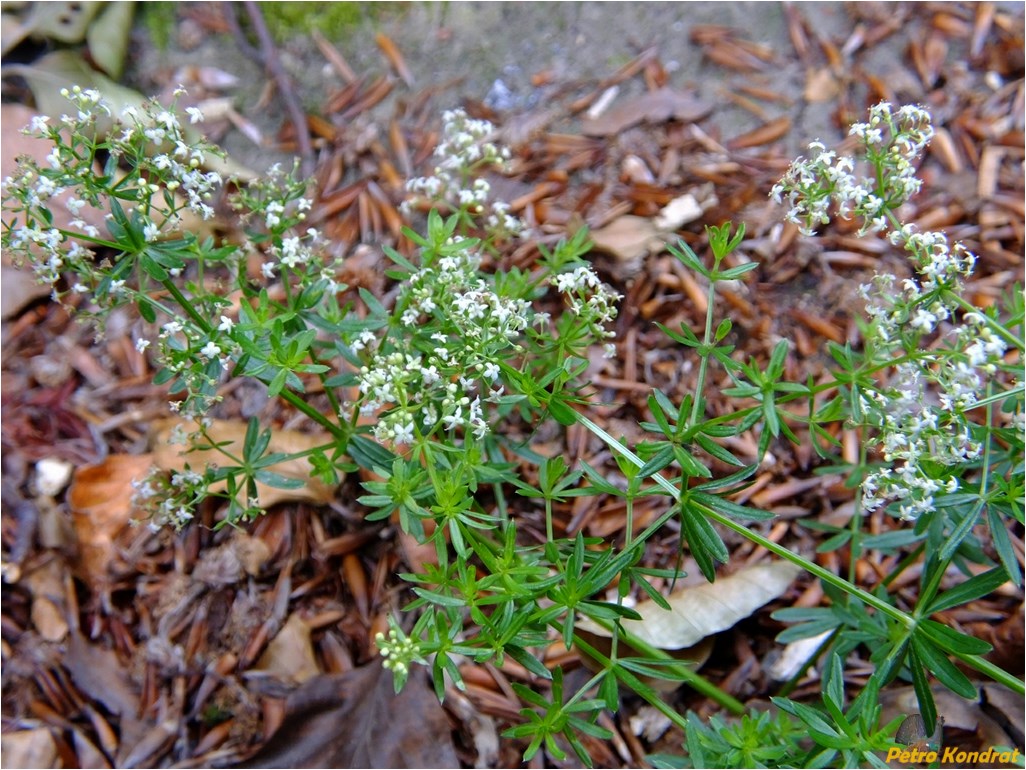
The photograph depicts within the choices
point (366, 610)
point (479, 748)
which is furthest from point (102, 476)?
point (479, 748)

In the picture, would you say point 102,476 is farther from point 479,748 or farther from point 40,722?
point 479,748

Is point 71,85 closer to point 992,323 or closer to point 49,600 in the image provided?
point 49,600

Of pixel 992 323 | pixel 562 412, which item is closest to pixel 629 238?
pixel 562 412

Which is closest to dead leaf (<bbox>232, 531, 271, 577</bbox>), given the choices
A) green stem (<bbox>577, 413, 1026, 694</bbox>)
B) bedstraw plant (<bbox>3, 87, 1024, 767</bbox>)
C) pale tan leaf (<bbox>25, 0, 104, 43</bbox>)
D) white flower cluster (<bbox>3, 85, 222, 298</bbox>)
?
bedstraw plant (<bbox>3, 87, 1024, 767</bbox>)

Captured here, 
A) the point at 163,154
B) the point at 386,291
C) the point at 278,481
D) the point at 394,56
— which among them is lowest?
the point at 386,291

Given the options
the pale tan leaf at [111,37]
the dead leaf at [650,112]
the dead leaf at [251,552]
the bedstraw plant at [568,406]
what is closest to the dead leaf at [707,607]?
the bedstraw plant at [568,406]
